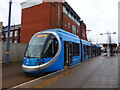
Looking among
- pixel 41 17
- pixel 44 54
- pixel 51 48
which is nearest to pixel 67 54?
pixel 51 48

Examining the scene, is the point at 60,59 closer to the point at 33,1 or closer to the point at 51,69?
the point at 51,69

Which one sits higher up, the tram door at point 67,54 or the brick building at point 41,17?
the brick building at point 41,17

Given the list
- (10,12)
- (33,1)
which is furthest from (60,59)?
(33,1)

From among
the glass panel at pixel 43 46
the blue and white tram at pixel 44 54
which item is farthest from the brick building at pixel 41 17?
the glass panel at pixel 43 46

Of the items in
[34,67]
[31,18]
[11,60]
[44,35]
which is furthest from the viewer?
[31,18]

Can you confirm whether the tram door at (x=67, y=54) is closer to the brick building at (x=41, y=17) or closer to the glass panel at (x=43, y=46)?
the glass panel at (x=43, y=46)

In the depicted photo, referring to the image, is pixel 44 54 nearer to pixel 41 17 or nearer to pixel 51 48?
pixel 51 48

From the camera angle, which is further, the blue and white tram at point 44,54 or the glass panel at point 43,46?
the glass panel at point 43,46

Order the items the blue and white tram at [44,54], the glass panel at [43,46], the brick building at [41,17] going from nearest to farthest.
→ the blue and white tram at [44,54], the glass panel at [43,46], the brick building at [41,17]

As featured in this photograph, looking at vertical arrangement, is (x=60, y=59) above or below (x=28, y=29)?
below

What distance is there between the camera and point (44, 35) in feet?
27.3

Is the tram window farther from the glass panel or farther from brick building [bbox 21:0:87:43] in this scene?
brick building [bbox 21:0:87:43]

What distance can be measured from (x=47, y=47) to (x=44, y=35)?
1.04m

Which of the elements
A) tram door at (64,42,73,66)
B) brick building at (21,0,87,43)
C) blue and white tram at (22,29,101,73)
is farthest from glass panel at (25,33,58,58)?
brick building at (21,0,87,43)
